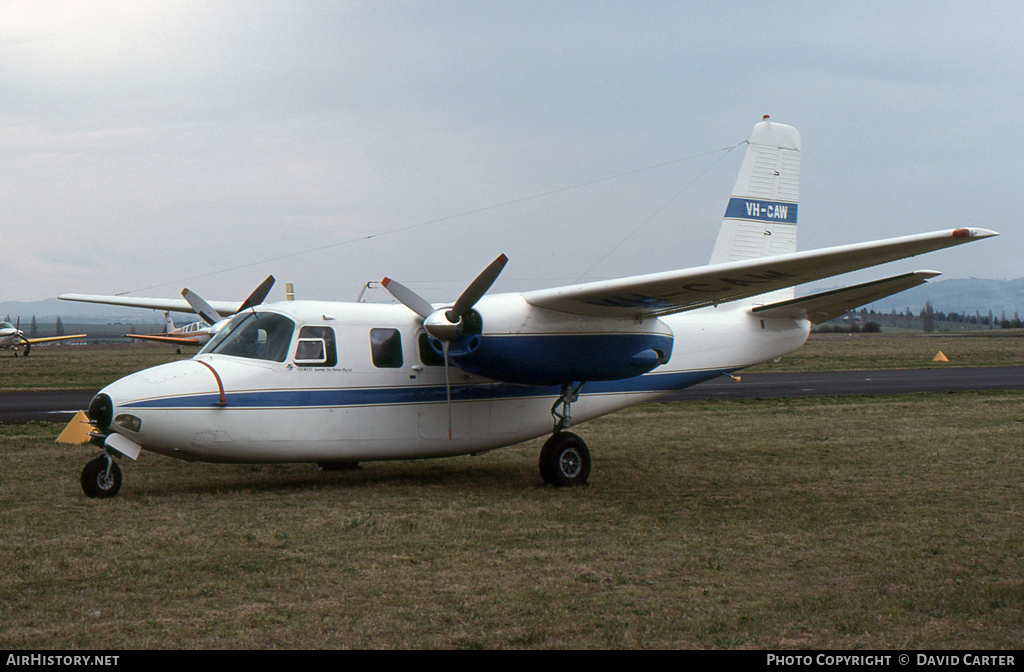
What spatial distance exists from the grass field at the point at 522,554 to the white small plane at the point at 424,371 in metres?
0.68

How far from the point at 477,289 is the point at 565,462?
297cm

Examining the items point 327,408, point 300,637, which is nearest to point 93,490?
point 327,408

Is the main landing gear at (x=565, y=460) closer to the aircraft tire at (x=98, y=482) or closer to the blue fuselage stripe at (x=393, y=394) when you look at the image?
the blue fuselage stripe at (x=393, y=394)

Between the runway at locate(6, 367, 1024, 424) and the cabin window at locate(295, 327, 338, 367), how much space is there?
11.5 m

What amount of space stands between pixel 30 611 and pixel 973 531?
8680mm

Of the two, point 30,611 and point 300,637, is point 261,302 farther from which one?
point 300,637

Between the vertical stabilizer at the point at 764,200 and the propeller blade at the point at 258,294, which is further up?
the vertical stabilizer at the point at 764,200

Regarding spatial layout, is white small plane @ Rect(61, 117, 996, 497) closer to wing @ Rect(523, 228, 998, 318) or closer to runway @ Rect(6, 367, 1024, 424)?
wing @ Rect(523, 228, 998, 318)

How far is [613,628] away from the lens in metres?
6.05

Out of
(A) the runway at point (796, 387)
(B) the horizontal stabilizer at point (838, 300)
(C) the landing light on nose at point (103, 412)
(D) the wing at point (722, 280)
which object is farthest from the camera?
(A) the runway at point (796, 387)

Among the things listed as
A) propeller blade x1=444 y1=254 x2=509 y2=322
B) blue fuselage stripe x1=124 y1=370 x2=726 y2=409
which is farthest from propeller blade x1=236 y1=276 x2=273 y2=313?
propeller blade x1=444 y1=254 x2=509 y2=322

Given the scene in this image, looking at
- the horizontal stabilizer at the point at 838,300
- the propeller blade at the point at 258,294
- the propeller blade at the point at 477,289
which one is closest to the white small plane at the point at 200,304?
the propeller blade at the point at 258,294

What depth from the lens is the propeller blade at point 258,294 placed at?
12609 millimetres

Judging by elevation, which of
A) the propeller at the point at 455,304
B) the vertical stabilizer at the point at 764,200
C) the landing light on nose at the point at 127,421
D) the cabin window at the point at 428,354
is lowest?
the landing light on nose at the point at 127,421
